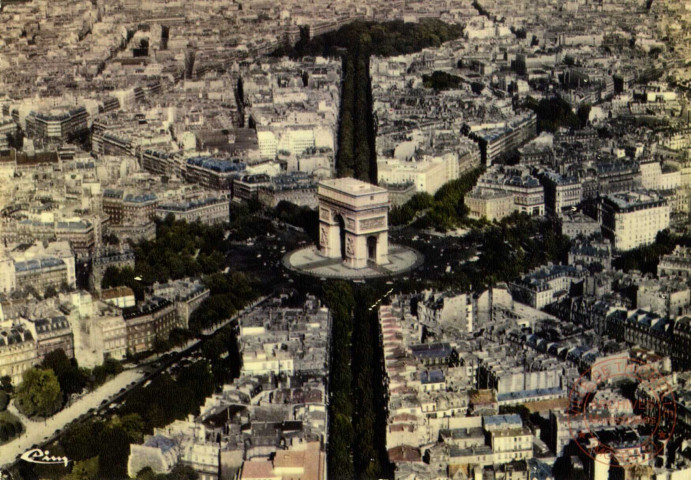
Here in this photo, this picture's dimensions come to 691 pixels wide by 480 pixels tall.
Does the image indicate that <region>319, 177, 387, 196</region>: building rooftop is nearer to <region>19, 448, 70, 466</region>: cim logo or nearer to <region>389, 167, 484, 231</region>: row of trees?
<region>389, 167, 484, 231</region>: row of trees

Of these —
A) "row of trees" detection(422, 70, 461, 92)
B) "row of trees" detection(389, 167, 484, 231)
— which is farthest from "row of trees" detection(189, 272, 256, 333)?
"row of trees" detection(422, 70, 461, 92)

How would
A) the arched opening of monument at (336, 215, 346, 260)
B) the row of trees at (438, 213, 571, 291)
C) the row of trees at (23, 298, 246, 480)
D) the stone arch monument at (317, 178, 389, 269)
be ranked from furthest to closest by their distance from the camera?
1. the arched opening of monument at (336, 215, 346, 260)
2. the stone arch monument at (317, 178, 389, 269)
3. the row of trees at (438, 213, 571, 291)
4. the row of trees at (23, 298, 246, 480)

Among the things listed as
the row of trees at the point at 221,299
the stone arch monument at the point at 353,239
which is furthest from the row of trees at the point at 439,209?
the row of trees at the point at 221,299

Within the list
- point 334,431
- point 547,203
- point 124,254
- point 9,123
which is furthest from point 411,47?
point 334,431

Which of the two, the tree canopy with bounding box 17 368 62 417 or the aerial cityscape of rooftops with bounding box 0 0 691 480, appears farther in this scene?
the tree canopy with bounding box 17 368 62 417

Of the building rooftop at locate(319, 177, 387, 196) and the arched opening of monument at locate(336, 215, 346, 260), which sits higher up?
the building rooftop at locate(319, 177, 387, 196)

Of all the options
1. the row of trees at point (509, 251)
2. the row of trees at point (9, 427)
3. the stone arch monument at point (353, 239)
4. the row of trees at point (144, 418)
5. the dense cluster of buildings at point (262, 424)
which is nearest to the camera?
the dense cluster of buildings at point (262, 424)

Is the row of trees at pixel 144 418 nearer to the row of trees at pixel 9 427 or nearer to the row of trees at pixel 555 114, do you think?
the row of trees at pixel 9 427
